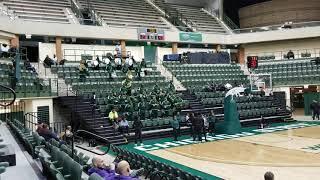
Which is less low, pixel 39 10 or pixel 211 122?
pixel 39 10

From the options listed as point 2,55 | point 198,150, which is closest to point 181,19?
point 2,55

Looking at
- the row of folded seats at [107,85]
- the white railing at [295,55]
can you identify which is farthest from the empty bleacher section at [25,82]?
the white railing at [295,55]

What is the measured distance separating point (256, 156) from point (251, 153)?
0.58 meters

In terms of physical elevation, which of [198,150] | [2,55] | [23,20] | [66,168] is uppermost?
[23,20]

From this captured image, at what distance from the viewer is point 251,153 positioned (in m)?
14.1

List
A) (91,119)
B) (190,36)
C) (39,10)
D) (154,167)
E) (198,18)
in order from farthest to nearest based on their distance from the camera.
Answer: (198,18) < (190,36) < (39,10) < (91,119) < (154,167)

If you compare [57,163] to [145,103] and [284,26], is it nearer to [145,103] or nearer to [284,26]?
[145,103]

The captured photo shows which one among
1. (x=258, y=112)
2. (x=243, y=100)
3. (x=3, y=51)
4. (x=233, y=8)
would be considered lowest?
(x=258, y=112)

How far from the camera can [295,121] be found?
24.0 m

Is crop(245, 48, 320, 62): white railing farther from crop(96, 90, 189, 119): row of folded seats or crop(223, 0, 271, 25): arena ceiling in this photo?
crop(96, 90, 189, 119): row of folded seats

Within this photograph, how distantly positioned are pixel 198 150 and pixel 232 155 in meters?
1.75

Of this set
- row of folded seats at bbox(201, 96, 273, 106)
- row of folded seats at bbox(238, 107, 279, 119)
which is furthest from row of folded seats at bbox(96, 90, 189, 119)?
row of folded seats at bbox(238, 107, 279, 119)

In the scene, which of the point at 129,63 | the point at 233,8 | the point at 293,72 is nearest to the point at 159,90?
the point at 129,63

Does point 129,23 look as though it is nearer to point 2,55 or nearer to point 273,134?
point 2,55
